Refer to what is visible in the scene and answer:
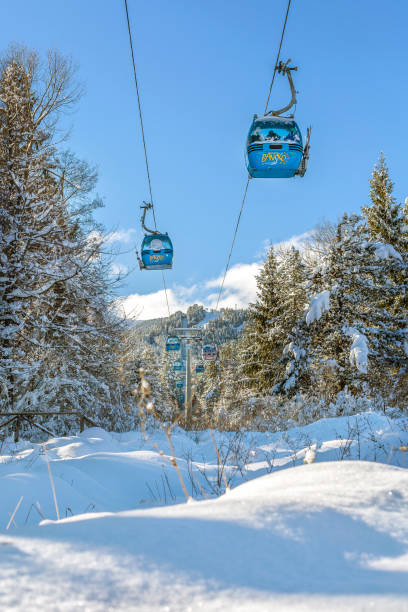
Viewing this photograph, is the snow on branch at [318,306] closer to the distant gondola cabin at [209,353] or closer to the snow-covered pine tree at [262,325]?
the snow-covered pine tree at [262,325]

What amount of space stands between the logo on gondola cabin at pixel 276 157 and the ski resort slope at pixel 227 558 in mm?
6351

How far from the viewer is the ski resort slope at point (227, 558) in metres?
0.92

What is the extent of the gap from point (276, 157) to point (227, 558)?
22.7 ft

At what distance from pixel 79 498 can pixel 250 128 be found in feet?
21.8

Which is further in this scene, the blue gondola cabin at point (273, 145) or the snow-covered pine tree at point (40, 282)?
the snow-covered pine tree at point (40, 282)

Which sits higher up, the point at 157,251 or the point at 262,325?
the point at 157,251

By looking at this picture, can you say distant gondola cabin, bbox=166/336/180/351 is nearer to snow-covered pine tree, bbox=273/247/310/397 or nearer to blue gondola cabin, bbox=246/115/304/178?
snow-covered pine tree, bbox=273/247/310/397

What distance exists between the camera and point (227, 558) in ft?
3.67

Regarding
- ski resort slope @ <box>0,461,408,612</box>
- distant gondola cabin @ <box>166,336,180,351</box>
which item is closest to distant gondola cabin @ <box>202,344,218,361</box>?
distant gondola cabin @ <box>166,336,180,351</box>

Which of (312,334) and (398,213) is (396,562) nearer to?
(312,334)

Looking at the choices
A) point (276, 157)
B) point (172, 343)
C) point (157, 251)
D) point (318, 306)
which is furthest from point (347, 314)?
point (172, 343)

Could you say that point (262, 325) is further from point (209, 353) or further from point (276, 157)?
point (276, 157)

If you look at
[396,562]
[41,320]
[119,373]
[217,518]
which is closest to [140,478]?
[217,518]

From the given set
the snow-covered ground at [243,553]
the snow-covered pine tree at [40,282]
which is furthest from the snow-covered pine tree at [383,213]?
the snow-covered ground at [243,553]
